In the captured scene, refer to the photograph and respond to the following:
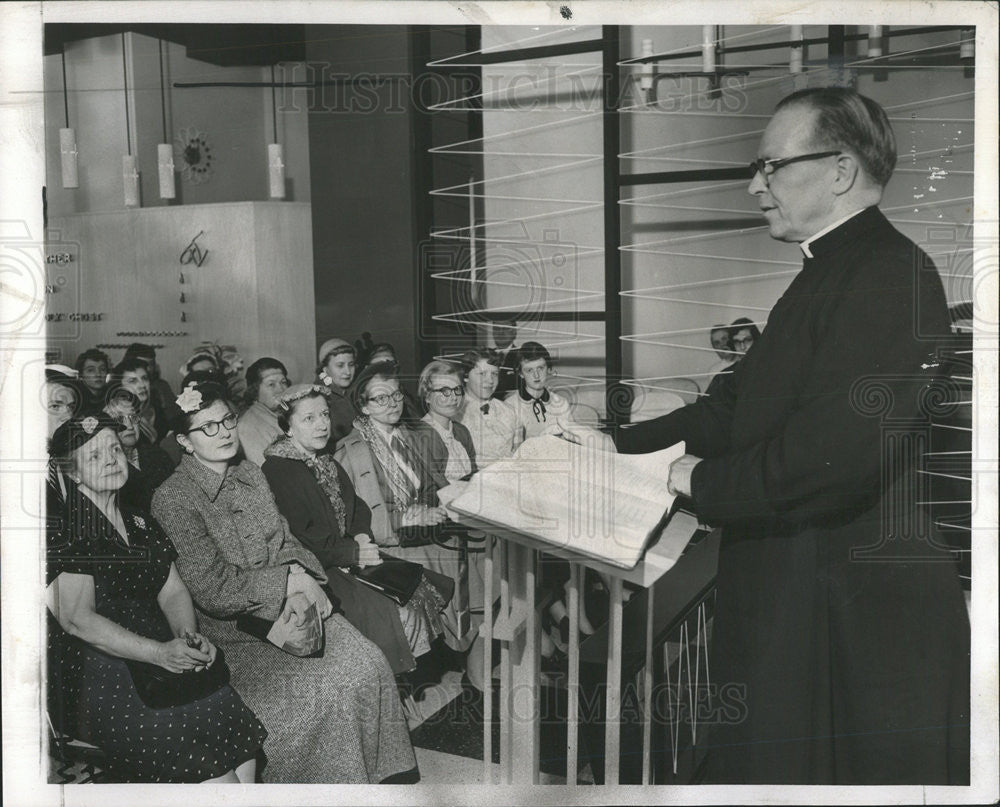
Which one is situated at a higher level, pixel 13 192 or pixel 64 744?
pixel 13 192

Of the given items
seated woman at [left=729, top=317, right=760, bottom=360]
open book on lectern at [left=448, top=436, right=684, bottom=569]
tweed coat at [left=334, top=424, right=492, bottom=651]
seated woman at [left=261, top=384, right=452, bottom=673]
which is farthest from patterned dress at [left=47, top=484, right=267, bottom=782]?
seated woman at [left=729, top=317, right=760, bottom=360]

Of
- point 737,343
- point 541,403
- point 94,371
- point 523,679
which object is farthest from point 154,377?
point 737,343

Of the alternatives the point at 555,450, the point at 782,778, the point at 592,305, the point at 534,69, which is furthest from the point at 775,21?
the point at 782,778

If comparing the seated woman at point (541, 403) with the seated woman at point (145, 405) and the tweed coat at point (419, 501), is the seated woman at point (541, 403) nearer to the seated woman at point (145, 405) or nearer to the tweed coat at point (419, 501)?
the tweed coat at point (419, 501)

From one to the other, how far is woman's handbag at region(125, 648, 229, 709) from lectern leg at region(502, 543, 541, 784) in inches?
23.7

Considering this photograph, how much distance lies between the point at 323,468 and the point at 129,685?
587 mm

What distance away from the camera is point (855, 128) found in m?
1.92

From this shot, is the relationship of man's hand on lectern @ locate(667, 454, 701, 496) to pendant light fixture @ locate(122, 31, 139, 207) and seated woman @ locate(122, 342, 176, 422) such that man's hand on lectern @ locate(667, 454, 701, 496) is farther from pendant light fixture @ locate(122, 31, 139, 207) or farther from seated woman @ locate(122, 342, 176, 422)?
pendant light fixture @ locate(122, 31, 139, 207)

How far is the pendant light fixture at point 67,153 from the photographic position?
1.96m

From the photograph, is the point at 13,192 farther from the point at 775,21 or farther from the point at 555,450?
the point at 775,21

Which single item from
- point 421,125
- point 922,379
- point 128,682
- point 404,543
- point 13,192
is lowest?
point 128,682

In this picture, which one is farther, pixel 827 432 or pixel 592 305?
pixel 592 305

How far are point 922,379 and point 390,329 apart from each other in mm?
1084

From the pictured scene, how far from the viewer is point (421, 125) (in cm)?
197
